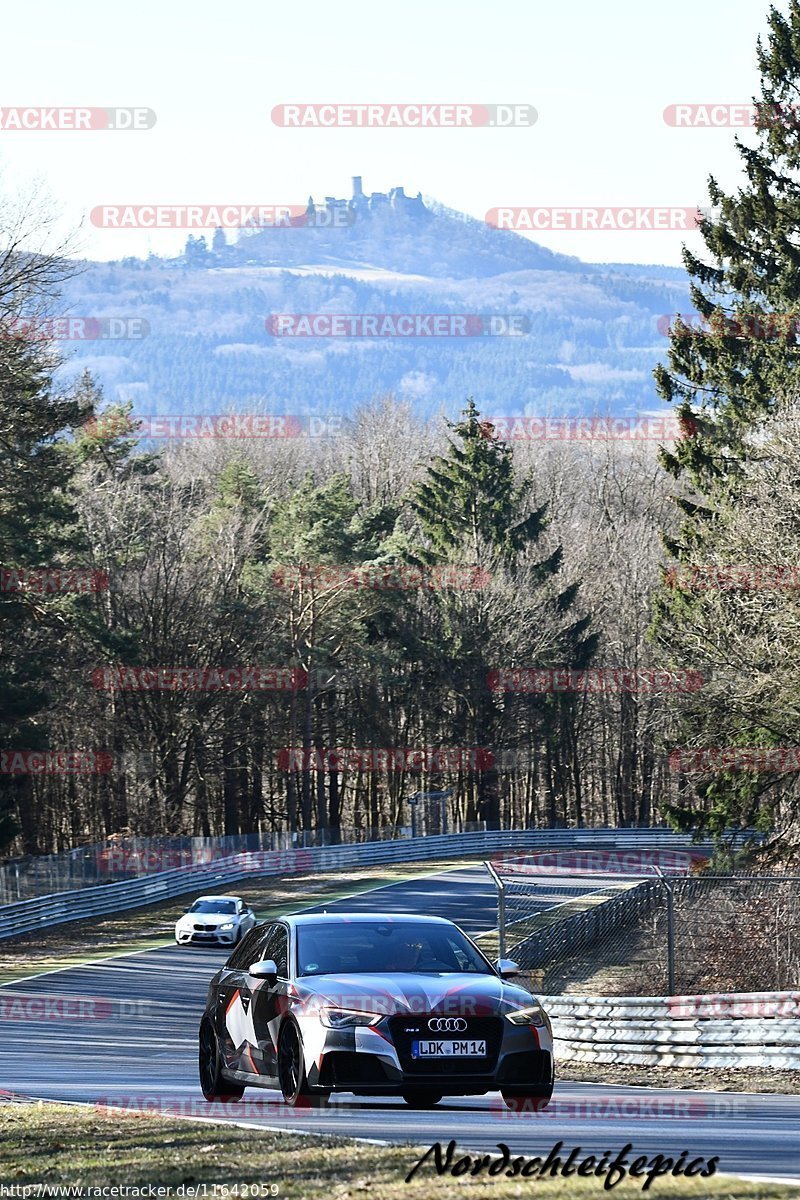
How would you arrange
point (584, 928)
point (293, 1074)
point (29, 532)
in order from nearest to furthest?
point (293, 1074)
point (584, 928)
point (29, 532)

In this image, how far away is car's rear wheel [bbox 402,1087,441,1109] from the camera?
11.4m

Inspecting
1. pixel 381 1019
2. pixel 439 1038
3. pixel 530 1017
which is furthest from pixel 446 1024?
pixel 530 1017

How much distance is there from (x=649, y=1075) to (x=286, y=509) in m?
56.3

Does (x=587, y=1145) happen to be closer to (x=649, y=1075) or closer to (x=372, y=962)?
(x=372, y=962)

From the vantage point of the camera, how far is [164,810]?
6431 centimetres

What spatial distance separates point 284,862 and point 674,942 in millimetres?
33790

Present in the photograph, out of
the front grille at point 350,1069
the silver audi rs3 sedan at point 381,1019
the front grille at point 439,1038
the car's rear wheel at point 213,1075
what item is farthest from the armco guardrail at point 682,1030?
the front grille at point 350,1069

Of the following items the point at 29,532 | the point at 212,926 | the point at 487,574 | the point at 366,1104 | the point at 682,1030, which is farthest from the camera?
the point at 487,574

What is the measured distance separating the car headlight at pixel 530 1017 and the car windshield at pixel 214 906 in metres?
30.5

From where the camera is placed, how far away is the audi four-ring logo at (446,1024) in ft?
36.9

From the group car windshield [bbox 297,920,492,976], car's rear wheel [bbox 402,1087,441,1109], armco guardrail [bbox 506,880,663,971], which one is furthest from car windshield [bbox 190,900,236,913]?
car's rear wheel [bbox 402,1087,441,1109]

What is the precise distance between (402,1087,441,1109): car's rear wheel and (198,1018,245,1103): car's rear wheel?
5.42 ft

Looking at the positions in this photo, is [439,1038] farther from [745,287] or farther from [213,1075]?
[745,287]

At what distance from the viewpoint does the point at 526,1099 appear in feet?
39.6
